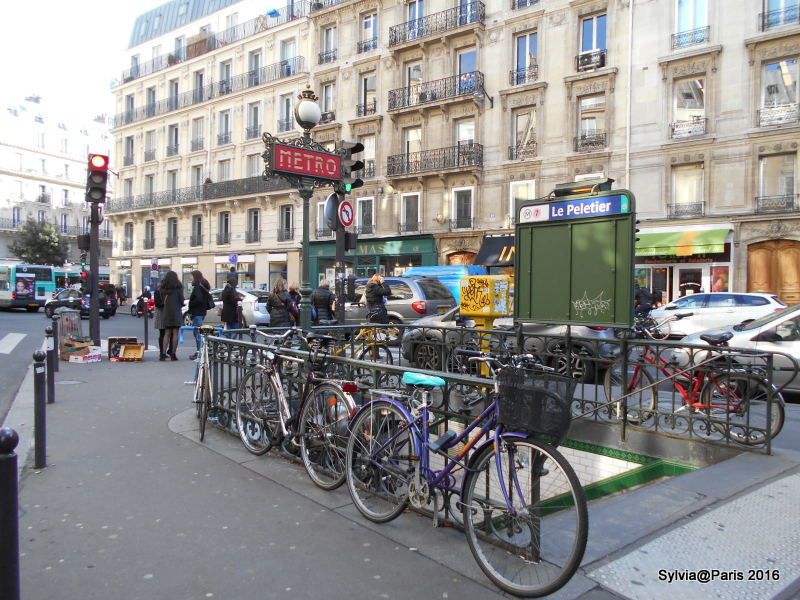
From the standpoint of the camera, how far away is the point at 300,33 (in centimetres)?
3425

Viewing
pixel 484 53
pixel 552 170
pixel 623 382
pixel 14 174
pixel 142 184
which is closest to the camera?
pixel 623 382

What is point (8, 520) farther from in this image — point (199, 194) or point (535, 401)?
point (199, 194)

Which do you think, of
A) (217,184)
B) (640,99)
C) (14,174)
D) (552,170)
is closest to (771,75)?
(640,99)

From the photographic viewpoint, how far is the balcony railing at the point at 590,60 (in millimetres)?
23625

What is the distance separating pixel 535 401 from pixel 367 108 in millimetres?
29901

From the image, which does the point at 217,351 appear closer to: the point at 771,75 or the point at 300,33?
the point at 771,75

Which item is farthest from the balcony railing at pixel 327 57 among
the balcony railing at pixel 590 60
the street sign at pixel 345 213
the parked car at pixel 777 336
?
the parked car at pixel 777 336

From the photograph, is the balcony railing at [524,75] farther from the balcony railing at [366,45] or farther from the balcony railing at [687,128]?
the balcony railing at [366,45]

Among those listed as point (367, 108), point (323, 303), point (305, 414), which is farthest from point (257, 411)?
point (367, 108)

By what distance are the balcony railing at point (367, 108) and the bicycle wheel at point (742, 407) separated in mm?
27295

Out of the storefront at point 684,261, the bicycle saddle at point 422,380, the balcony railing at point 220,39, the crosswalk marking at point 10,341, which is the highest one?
the balcony railing at point 220,39

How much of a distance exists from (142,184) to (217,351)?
4142 centimetres

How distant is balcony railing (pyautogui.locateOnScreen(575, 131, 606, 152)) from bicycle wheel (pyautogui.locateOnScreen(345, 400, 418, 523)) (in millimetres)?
22306

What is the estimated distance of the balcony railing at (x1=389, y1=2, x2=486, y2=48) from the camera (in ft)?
88.0
